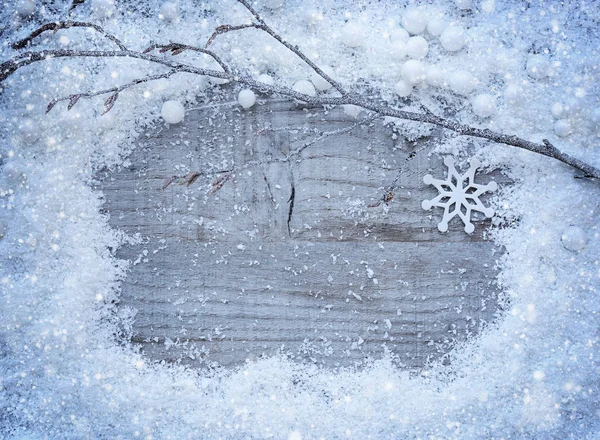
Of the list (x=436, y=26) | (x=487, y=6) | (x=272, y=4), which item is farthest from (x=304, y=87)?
(x=487, y=6)

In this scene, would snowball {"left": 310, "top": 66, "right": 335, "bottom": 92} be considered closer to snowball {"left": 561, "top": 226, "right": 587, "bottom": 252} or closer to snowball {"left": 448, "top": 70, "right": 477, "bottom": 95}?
snowball {"left": 448, "top": 70, "right": 477, "bottom": 95}

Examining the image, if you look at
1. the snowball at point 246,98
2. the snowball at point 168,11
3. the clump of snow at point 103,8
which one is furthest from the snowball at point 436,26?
the clump of snow at point 103,8

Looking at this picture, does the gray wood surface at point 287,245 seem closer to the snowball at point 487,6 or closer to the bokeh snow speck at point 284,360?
the bokeh snow speck at point 284,360

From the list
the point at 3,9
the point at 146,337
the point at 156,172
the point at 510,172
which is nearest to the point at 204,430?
the point at 146,337

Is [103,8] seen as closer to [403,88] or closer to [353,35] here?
[353,35]

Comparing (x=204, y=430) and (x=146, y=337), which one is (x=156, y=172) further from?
(x=204, y=430)
